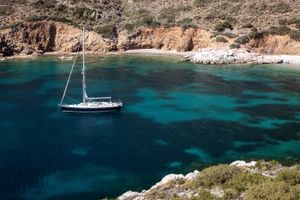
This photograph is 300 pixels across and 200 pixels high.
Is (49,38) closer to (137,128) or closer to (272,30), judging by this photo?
(272,30)

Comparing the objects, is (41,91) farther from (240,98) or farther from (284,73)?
(284,73)

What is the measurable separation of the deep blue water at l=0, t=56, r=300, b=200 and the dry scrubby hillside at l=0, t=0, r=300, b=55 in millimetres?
19447

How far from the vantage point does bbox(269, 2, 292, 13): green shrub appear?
4693 inches

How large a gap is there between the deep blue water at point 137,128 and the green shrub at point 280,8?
2994cm

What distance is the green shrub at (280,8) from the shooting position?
119 meters

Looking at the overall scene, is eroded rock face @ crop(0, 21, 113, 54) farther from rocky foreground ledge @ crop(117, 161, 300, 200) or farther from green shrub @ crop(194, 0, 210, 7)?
rocky foreground ledge @ crop(117, 161, 300, 200)

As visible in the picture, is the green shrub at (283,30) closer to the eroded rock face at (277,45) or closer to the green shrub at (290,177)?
the eroded rock face at (277,45)

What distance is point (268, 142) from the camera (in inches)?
2031

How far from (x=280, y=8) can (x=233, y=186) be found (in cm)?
9906

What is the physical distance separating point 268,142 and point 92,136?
19908 millimetres

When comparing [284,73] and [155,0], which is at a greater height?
[155,0]

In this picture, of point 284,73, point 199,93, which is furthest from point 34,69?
point 284,73

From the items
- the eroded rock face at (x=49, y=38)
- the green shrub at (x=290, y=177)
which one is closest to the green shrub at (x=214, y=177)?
the green shrub at (x=290, y=177)

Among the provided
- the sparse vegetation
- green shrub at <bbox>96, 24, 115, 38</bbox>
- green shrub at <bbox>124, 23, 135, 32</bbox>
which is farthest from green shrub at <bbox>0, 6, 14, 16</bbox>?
the sparse vegetation
